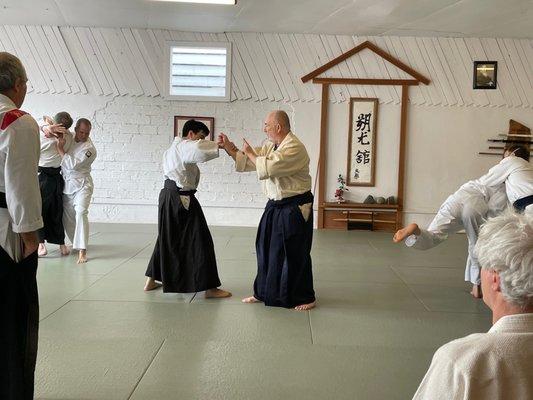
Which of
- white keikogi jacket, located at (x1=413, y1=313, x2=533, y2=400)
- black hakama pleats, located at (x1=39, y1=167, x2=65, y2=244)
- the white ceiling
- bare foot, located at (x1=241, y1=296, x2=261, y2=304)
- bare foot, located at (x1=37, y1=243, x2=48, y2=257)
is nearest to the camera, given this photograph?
white keikogi jacket, located at (x1=413, y1=313, x2=533, y2=400)

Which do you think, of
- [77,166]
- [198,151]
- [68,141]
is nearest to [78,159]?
[77,166]

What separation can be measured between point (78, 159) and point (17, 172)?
3.52 meters

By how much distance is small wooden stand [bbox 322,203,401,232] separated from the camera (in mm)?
7543

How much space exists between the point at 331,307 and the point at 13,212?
251cm

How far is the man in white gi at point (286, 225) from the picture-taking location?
12.1 ft

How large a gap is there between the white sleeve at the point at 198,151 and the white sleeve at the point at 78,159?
187 centimetres

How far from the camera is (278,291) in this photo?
3758 millimetres

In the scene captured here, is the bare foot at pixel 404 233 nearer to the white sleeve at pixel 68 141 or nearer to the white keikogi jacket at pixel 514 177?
the white keikogi jacket at pixel 514 177

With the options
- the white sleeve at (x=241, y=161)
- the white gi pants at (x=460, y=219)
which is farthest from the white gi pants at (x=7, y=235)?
the white gi pants at (x=460, y=219)

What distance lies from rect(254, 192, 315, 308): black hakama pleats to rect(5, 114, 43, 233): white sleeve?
80.6 inches

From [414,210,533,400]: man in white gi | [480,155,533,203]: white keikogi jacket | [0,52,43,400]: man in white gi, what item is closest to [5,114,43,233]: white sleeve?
[0,52,43,400]: man in white gi

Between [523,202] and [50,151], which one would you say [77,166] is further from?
[523,202]

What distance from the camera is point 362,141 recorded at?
7.56 meters

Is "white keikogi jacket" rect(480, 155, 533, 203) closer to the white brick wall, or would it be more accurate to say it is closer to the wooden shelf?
the wooden shelf
